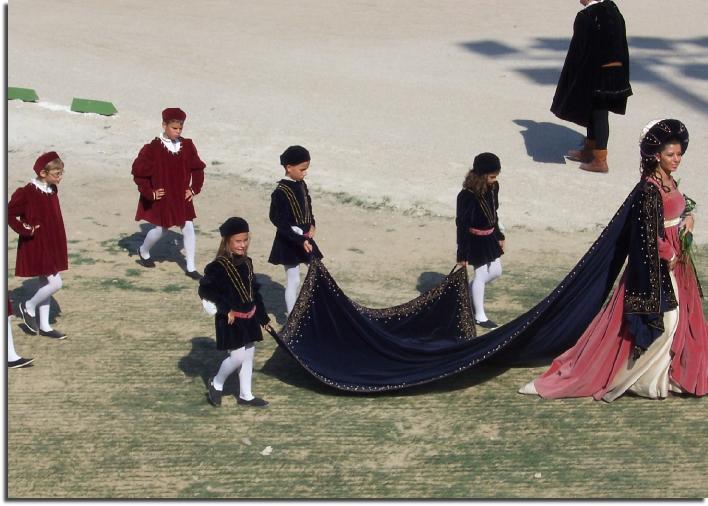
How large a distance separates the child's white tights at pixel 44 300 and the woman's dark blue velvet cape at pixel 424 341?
76.4 inches

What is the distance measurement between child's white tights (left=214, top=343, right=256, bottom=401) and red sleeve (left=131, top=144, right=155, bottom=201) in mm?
3082

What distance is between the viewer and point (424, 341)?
927cm

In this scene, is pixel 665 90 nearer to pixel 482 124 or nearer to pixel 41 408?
pixel 482 124

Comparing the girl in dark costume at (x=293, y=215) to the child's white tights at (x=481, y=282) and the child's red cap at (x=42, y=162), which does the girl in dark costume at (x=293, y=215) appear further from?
the child's red cap at (x=42, y=162)

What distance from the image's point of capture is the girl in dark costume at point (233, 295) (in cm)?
805

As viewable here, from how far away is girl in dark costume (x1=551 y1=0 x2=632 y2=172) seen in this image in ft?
45.1

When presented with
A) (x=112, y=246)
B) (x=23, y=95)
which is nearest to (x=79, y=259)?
(x=112, y=246)

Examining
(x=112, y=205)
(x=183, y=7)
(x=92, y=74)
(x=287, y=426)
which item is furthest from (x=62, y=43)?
(x=287, y=426)

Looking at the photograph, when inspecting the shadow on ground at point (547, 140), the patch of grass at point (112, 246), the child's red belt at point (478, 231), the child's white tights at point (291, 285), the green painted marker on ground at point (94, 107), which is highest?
the green painted marker on ground at point (94, 107)

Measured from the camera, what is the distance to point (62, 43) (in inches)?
727

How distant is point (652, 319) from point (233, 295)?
109 inches

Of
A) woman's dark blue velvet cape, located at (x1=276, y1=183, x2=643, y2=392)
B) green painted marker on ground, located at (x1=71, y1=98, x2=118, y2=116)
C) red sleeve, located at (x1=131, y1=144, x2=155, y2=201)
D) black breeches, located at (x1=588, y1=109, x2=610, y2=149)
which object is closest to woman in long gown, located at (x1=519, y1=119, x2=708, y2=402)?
woman's dark blue velvet cape, located at (x1=276, y1=183, x2=643, y2=392)

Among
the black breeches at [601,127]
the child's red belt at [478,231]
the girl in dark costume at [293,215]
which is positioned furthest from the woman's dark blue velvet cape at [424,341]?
the black breeches at [601,127]

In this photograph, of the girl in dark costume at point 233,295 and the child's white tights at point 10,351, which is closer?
the girl in dark costume at point 233,295
